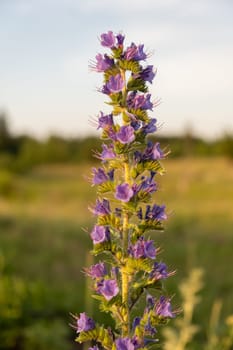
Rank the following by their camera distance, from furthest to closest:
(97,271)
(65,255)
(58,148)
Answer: (58,148) → (65,255) → (97,271)

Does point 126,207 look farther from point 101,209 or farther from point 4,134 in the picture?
point 4,134

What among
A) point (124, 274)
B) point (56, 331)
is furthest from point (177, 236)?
point (124, 274)

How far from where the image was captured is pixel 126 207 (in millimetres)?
1705

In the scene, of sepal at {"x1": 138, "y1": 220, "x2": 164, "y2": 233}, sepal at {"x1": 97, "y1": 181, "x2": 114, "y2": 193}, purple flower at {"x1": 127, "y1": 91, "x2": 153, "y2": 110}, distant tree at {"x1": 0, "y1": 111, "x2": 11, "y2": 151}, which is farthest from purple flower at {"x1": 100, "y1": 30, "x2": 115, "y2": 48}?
distant tree at {"x1": 0, "y1": 111, "x2": 11, "y2": 151}

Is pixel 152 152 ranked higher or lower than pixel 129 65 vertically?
lower

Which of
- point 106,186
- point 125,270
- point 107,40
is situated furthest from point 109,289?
point 107,40

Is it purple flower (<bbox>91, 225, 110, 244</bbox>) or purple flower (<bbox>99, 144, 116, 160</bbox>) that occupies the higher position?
purple flower (<bbox>99, 144, 116, 160</bbox>)

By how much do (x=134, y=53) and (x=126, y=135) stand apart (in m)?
0.23

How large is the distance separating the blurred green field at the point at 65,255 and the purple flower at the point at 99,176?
0.03m

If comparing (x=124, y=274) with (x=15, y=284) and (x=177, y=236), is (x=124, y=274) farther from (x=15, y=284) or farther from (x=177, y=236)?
(x=177, y=236)

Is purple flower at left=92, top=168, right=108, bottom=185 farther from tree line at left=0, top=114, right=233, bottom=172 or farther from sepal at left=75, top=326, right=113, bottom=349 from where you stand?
tree line at left=0, top=114, right=233, bottom=172

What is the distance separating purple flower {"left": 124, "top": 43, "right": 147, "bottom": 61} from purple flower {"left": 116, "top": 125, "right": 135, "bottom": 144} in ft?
0.63

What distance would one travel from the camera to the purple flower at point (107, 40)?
5.93ft

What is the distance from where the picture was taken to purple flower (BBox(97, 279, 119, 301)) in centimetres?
169
